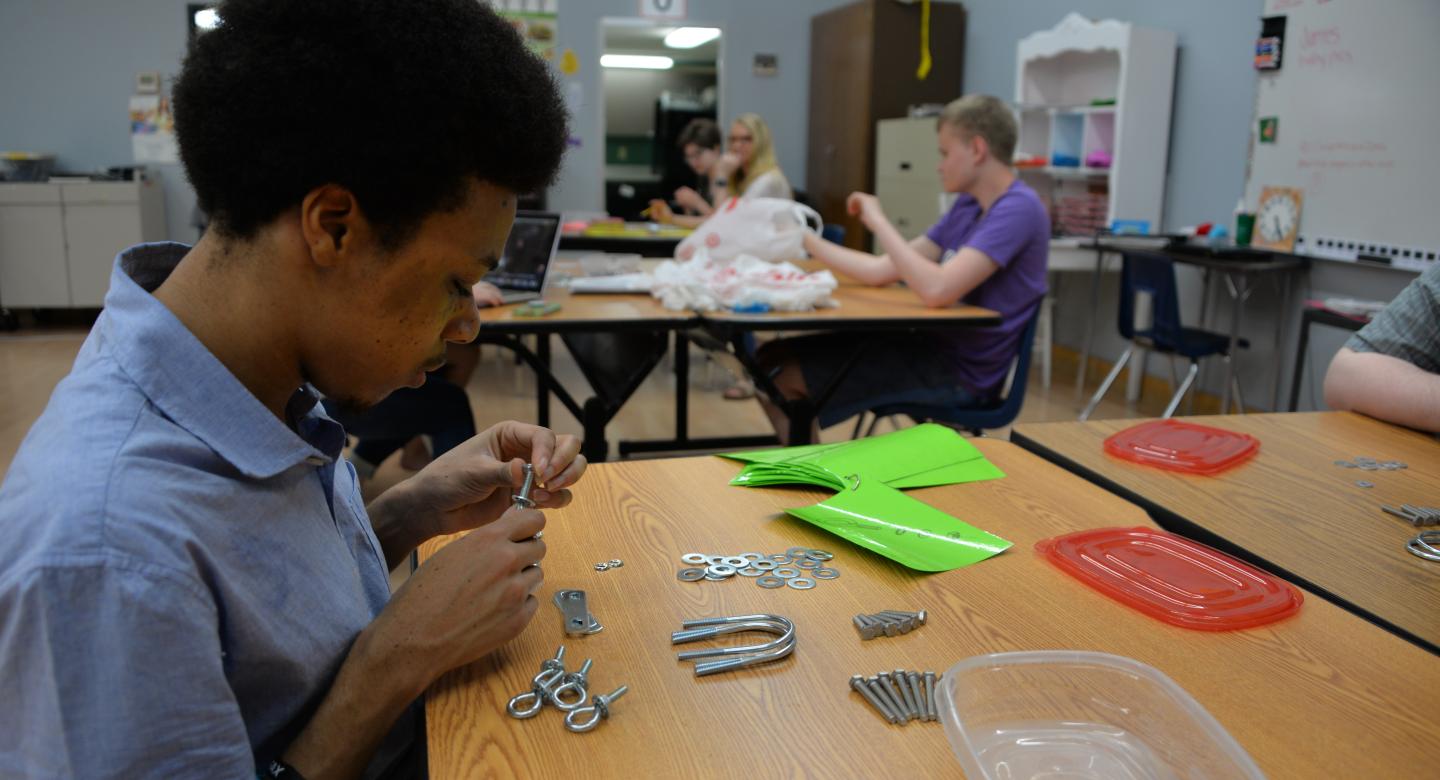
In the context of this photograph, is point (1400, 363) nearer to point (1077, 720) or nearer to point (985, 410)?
point (1077, 720)

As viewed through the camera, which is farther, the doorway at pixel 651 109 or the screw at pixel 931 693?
the doorway at pixel 651 109

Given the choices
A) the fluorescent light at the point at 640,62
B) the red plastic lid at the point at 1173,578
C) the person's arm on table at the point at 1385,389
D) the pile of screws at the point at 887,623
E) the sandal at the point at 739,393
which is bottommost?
the sandal at the point at 739,393

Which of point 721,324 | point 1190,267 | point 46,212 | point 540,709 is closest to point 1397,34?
point 1190,267

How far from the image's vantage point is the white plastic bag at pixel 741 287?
2.77 meters

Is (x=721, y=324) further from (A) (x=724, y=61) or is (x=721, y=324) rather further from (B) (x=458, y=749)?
(A) (x=724, y=61)

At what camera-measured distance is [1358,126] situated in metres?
4.02

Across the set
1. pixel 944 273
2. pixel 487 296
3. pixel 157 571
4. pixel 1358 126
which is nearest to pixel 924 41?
pixel 1358 126

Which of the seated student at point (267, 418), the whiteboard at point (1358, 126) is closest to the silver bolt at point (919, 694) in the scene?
the seated student at point (267, 418)

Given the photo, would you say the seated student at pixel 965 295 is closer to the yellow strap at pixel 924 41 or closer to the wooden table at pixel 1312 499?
the wooden table at pixel 1312 499

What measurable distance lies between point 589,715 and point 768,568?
337 millimetres

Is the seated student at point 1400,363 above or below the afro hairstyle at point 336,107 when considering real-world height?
below

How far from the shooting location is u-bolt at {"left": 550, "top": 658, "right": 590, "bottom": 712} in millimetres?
817

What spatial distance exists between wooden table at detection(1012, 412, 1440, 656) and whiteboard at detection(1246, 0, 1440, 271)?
2.74 m

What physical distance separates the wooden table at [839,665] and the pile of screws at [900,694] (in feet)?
0.04
